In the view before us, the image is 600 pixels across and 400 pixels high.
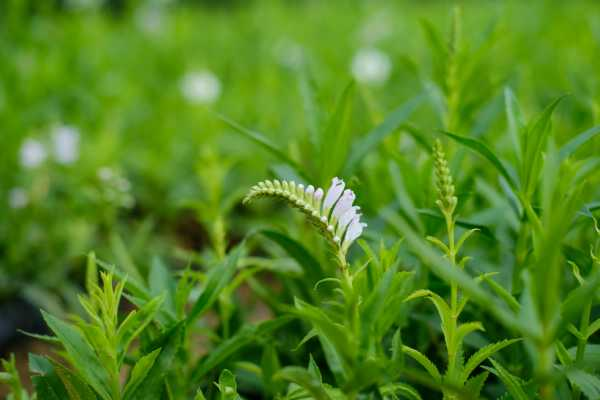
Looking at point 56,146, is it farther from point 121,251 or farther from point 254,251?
point 121,251

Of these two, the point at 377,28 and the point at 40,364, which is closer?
the point at 40,364

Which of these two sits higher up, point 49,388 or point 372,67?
point 372,67

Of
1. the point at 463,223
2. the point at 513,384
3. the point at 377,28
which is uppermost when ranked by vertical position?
the point at 377,28

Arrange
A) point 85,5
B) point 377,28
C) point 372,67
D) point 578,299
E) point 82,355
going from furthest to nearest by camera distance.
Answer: point 85,5 → point 377,28 → point 372,67 → point 82,355 → point 578,299

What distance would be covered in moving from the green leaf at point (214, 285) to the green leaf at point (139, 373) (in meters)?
0.12

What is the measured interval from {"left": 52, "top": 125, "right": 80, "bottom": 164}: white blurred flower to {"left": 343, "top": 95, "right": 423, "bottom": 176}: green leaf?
1412 millimetres

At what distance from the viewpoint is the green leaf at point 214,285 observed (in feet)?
3.81

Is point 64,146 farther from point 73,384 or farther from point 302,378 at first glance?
point 302,378

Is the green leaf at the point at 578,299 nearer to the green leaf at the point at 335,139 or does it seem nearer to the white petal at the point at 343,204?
the white petal at the point at 343,204

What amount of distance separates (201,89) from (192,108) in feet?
0.42

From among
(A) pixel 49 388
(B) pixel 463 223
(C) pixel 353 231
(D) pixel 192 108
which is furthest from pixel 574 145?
(D) pixel 192 108

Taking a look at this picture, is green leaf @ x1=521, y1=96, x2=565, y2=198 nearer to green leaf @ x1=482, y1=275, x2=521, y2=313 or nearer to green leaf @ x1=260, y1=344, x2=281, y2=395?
green leaf @ x1=482, y1=275, x2=521, y2=313

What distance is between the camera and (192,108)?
3.17 m

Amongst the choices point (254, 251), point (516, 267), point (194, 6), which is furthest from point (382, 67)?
point (194, 6)
